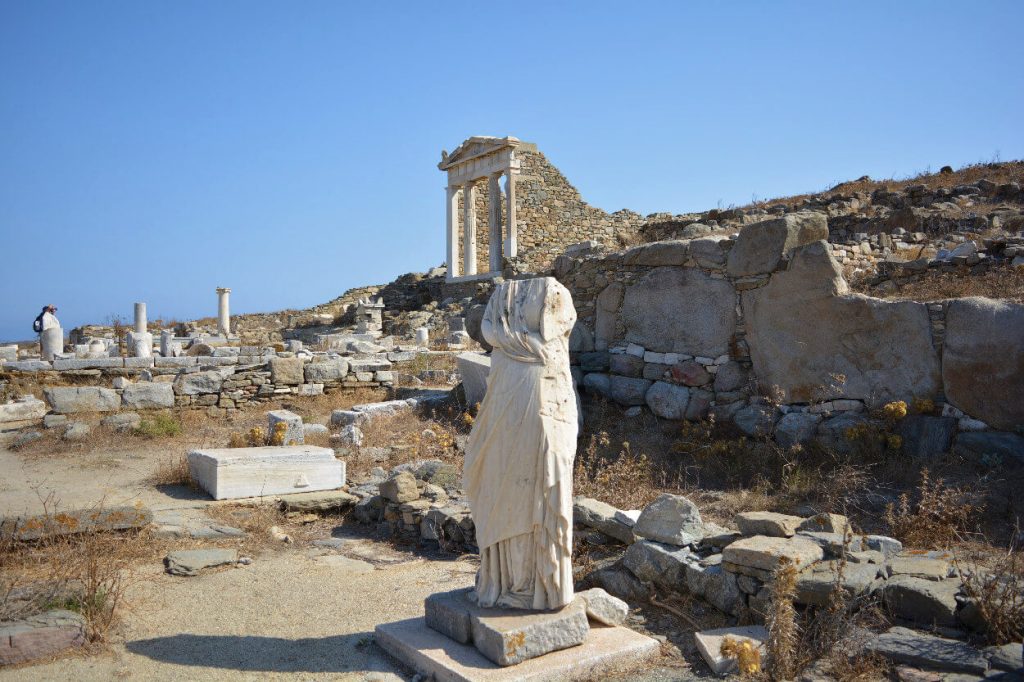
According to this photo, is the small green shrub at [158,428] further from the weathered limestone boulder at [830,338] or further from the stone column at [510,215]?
the stone column at [510,215]

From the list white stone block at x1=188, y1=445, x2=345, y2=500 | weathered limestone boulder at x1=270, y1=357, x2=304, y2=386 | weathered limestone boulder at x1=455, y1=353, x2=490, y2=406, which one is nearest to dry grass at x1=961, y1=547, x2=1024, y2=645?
white stone block at x1=188, y1=445, x2=345, y2=500

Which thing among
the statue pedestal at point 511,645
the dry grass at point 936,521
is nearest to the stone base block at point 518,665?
the statue pedestal at point 511,645

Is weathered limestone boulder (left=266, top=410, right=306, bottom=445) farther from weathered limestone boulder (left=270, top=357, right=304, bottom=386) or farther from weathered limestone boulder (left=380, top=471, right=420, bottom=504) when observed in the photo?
weathered limestone boulder (left=270, top=357, right=304, bottom=386)

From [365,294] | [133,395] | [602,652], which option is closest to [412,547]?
[602,652]

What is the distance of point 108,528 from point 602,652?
4.20 metres

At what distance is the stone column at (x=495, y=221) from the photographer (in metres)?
25.8

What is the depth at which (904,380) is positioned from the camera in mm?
6848

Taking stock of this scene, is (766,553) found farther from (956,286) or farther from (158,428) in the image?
(158,428)

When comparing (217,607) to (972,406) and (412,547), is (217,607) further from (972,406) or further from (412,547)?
(972,406)

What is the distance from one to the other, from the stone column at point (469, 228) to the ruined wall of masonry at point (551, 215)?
818 mm

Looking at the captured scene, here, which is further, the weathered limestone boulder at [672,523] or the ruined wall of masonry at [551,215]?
the ruined wall of masonry at [551,215]

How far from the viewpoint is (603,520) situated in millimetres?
5543

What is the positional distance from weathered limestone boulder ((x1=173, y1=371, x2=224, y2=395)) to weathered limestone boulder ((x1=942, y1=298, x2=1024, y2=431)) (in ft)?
32.6

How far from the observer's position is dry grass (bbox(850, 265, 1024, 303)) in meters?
6.82
